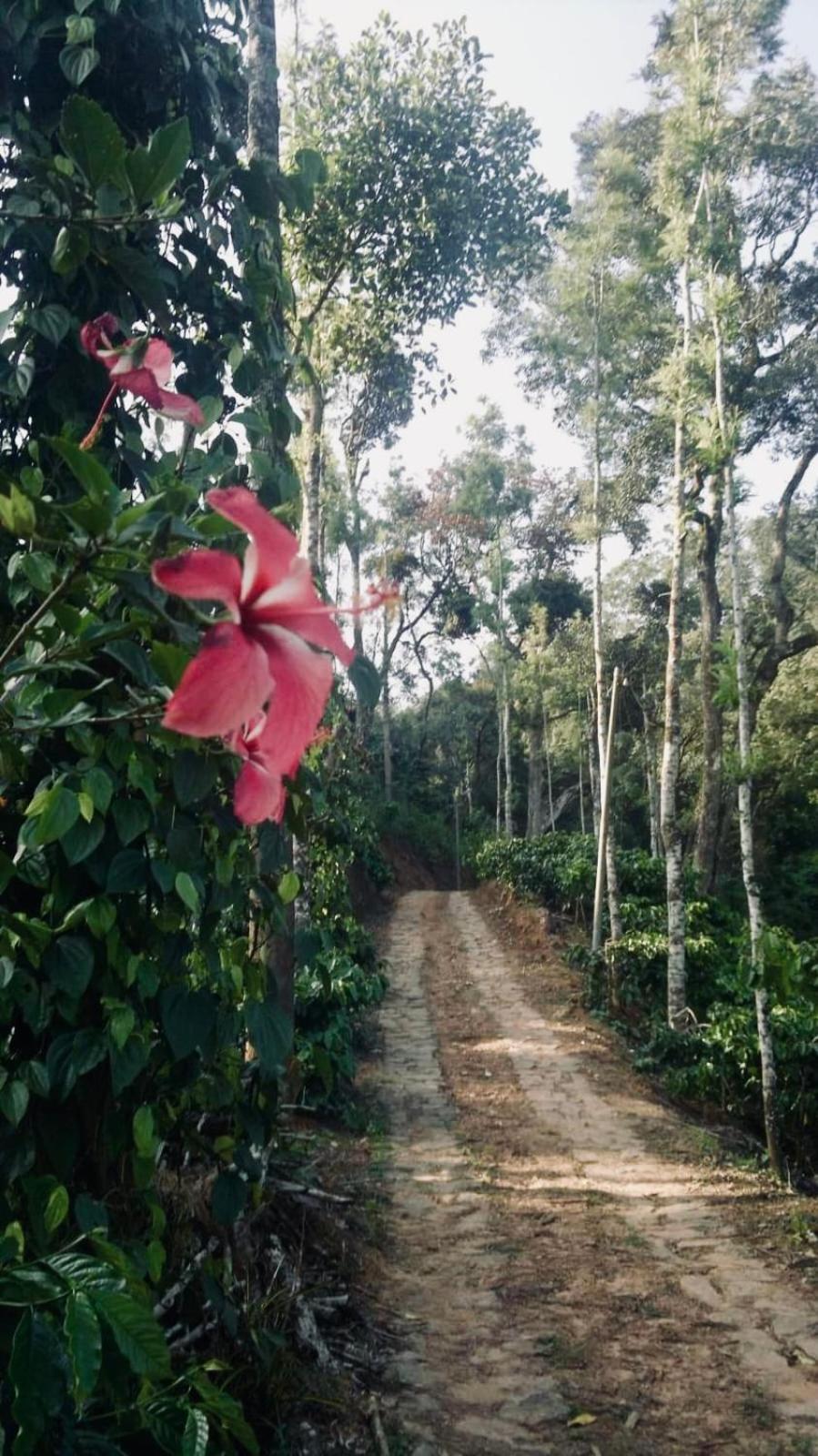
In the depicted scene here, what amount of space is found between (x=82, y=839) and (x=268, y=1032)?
0.35 m

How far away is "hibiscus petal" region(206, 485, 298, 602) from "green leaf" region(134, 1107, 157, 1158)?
1068 millimetres

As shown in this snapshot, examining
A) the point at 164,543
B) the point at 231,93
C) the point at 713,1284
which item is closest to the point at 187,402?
the point at 164,543

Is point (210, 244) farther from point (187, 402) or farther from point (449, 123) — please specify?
point (449, 123)

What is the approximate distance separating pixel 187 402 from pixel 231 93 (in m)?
1.65

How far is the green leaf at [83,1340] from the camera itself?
0.70 m

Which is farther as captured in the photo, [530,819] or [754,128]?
[530,819]

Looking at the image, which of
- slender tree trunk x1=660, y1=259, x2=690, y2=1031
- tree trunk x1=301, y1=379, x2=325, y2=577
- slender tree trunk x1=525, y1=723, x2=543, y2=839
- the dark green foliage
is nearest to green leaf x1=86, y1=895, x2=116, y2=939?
the dark green foliage

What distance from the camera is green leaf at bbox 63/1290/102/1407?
0.70 metres

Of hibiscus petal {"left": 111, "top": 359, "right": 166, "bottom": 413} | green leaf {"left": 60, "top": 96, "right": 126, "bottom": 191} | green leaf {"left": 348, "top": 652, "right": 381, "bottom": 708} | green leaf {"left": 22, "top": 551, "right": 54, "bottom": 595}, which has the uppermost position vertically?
green leaf {"left": 60, "top": 96, "right": 126, "bottom": 191}

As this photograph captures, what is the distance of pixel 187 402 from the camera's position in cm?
84

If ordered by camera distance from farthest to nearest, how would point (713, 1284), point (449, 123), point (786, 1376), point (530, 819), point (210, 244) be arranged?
1. point (530, 819)
2. point (449, 123)
3. point (713, 1284)
4. point (786, 1376)
5. point (210, 244)

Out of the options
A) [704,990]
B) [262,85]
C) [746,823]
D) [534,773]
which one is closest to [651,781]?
[534,773]

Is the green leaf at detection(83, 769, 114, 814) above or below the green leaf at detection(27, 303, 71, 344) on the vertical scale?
below

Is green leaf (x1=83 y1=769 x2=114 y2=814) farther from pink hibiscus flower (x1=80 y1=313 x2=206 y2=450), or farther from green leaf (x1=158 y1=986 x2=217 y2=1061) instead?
pink hibiscus flower (x1=80 y1=313 x2=206 y2=450)
